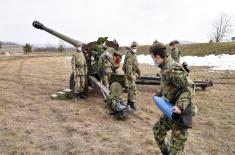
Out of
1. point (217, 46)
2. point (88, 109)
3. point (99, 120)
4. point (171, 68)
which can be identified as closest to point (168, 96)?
point (171, 68)

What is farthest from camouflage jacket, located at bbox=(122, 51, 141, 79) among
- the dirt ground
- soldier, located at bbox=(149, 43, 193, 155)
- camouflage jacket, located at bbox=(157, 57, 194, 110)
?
camouflage jacket, located at bbox=(157, 57, 194, 110)

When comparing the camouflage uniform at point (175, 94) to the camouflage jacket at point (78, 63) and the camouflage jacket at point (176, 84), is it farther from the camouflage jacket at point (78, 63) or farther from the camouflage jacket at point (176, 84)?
the camouflage jacket at point (78, 63)

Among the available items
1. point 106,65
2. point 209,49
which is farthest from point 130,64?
point 209,49

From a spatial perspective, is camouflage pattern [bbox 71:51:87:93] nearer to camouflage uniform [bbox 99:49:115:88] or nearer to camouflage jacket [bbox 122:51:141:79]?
camouflage uniform [bbox 99:49:115:88]

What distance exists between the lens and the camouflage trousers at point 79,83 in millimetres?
12898

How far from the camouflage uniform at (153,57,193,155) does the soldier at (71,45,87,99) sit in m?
7.48

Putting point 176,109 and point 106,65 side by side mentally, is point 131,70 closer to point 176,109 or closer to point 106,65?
point 106,65

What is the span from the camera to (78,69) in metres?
13.0

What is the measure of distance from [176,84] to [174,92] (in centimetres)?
19

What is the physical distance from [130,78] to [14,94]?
493 centimetres

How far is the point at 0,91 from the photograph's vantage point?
48.0ft

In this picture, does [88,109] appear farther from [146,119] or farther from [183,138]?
[183,138]

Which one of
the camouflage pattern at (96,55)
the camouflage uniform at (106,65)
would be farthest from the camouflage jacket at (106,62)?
the camouflage pattern at (96,55)

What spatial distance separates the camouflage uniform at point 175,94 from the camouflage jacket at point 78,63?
7.53 metres
